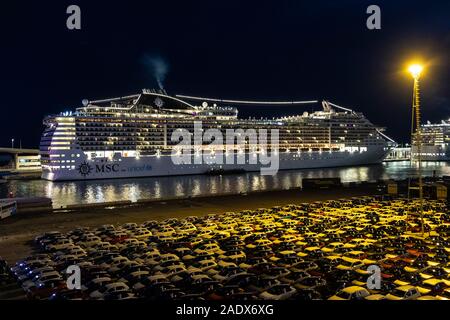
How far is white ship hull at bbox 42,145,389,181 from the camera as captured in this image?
64500 mm

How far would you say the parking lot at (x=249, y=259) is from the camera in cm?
1207

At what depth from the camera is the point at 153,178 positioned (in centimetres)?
6750

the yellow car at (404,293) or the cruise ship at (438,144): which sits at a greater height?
the cruise ship at (438,144)

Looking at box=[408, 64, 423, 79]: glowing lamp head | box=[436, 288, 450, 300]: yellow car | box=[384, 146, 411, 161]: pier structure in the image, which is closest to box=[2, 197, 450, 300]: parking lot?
box=[436, 288, 450, 300]: yellow car

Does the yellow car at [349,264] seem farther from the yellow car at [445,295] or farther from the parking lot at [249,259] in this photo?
the yellow car at [445,295]

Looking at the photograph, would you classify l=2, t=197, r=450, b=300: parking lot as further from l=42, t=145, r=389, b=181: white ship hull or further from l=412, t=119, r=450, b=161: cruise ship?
l=412, t=119, r=450, b=161: cruise ship

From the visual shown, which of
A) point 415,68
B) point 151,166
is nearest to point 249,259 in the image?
point 415,68

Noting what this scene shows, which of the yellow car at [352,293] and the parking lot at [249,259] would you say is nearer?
the yellow car at [352,293]

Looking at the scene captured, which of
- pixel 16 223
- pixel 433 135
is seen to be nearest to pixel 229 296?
pixel 16 223

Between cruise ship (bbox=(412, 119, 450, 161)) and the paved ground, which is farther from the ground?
cruise ship (bbox=(412, 119, 450, 161))

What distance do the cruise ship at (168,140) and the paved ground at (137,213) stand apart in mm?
36088

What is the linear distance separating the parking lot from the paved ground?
209 cm

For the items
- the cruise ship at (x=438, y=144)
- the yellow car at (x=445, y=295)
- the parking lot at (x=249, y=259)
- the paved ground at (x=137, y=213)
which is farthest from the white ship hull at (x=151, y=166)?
the cruise ship at (x=438, y=144)
